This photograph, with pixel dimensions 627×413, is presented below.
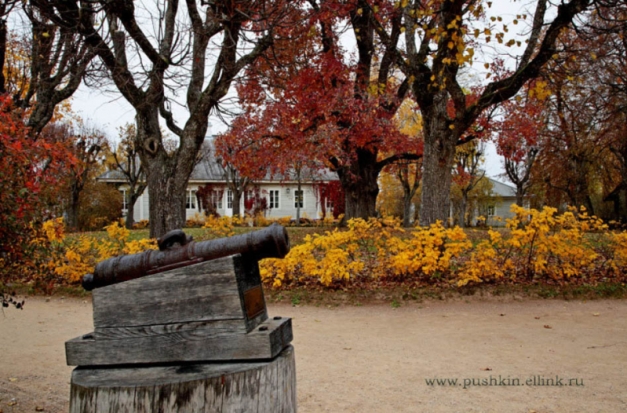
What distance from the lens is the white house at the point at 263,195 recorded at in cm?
4072

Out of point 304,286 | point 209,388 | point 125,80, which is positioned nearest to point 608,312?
point 304,286

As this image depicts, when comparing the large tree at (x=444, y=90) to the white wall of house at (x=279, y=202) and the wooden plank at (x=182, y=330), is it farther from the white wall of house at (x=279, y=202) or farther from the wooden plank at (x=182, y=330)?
the white wall of house at (x=279, y=202)

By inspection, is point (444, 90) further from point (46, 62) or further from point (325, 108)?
point (46, 62)

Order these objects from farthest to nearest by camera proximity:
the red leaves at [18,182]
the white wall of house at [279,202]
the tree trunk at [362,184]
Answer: the white wall of house at [279,202] < the tree trunk at [362,184] < the red leaves at [18,182]

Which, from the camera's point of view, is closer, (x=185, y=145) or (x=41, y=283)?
(x=41, y=283)

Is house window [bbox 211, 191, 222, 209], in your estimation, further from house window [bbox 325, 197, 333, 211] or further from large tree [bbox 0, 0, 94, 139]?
large tree [bbox 0, 0, 94, 139]

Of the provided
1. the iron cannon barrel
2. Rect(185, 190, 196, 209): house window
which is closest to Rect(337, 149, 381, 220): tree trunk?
the iron cannon barrel

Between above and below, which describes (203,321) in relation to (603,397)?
above

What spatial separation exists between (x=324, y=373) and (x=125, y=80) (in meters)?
8.31

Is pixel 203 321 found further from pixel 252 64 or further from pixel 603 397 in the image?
pixel 252 64

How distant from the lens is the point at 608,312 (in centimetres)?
852

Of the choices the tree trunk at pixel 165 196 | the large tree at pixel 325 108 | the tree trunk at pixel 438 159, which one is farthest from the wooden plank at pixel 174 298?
the large tree at pixel 325 108

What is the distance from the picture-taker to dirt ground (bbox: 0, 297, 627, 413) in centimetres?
470

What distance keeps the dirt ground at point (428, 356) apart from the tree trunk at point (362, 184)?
9926 mm
